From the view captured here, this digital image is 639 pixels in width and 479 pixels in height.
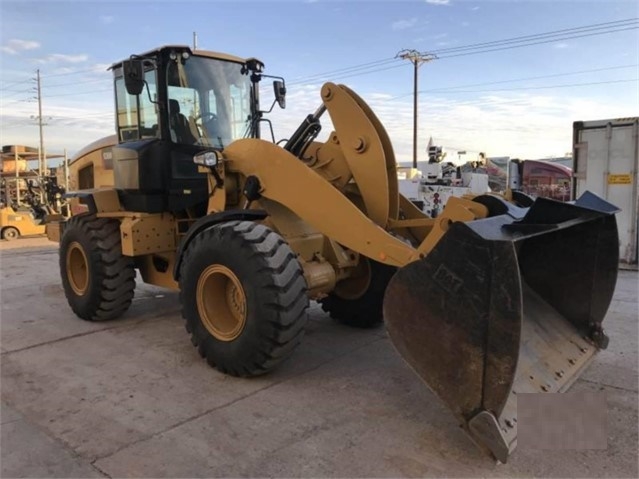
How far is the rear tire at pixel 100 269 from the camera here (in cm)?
552

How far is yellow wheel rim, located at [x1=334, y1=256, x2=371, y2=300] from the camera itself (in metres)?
5.07

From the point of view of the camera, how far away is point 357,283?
522 cm

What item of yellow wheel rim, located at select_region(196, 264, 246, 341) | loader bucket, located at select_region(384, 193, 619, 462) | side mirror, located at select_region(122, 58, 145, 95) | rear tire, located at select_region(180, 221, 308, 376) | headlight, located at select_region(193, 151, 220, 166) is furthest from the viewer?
side mirror, located at select_region(122, 58, 145, 95)

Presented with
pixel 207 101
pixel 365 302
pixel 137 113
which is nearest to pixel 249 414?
pixel 365 302

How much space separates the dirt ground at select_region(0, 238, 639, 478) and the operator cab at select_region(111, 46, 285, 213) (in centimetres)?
145

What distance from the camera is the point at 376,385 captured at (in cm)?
394

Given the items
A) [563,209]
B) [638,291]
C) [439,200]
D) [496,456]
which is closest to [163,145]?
[563,209]

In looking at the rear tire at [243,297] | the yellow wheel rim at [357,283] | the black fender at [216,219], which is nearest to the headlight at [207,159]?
the black fender at [216,219]

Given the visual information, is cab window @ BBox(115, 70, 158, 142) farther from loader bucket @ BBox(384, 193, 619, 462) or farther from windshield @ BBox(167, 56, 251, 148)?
loader bucket @ BBox(384, 193, 619, 462)

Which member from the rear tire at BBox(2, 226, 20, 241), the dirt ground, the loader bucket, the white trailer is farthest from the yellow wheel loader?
the rear tire at BBox(2, 226, 20, 241)

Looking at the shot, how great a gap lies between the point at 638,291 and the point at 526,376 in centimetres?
481

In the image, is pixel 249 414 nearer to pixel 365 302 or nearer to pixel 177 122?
pixel 365 302

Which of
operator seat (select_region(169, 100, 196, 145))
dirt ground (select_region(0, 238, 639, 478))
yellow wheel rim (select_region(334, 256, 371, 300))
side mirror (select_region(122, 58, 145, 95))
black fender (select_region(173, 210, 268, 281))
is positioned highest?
side mirror (select_region(122, 58, 145, 95))

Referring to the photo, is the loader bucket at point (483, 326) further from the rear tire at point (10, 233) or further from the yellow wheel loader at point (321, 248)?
the rear tire at point (10, 233)
